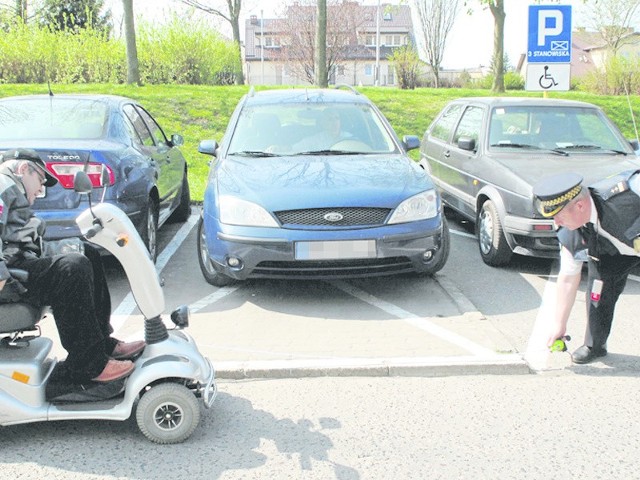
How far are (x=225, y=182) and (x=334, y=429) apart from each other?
2862 mm

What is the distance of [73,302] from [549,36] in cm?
912

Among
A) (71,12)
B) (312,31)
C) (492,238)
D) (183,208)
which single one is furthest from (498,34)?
(312,31)

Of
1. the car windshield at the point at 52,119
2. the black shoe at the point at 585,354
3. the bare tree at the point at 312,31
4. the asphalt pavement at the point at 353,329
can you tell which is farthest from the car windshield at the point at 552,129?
the bare tree at the point at 312,31

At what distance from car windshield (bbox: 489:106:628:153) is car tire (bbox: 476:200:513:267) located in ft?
3.20

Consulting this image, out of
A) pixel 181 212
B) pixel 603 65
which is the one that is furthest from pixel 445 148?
pixel 603 65

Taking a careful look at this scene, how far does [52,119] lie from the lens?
6543mm

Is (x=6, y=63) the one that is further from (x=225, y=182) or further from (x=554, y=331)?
(x=554, y=331)

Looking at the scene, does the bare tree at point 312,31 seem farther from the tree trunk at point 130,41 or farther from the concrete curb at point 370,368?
the concrete curb at point 370,368

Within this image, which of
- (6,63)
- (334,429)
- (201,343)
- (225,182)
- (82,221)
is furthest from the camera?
(6,63)

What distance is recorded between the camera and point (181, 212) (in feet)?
30.7

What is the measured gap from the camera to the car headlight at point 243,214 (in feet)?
18.1

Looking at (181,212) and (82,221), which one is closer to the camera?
(82,221)

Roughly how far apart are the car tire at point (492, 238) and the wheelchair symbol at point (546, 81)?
417cm

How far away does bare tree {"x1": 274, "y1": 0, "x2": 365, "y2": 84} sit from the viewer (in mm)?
49688
